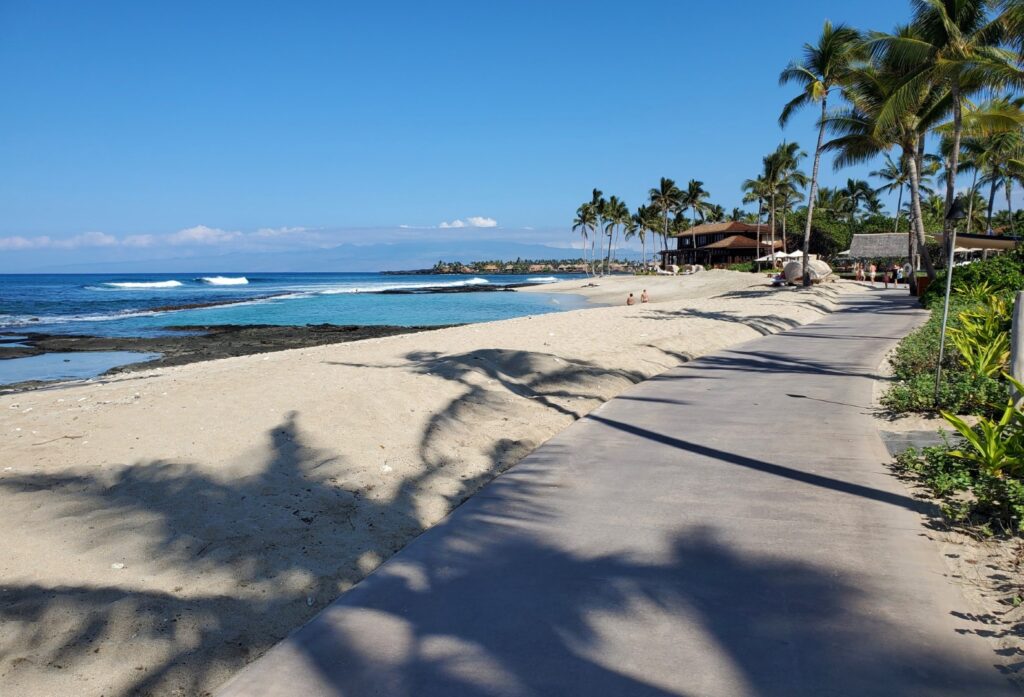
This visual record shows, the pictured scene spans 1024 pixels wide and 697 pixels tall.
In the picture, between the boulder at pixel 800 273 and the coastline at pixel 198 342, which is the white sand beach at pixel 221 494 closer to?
the coastline at pixel 198 342

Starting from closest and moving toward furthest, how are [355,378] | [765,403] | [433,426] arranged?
[433,426] → [765,403] → [355,378]

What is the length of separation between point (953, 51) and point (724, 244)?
53.5 meters

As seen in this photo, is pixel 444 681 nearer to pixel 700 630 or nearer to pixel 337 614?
pixel 337 614

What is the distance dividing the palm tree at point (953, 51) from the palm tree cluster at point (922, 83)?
3 centimetres

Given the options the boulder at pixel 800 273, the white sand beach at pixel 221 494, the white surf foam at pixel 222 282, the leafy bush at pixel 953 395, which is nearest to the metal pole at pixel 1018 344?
the leafy bush at pixel 953 395

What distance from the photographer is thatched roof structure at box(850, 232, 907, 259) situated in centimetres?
5579

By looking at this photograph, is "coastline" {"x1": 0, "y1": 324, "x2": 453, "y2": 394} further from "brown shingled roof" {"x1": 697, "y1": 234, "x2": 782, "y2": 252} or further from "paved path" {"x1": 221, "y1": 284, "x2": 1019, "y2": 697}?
"brown shingled roof" {"x1": 697, "y1": 234, "x2": 782, "y2": 252}

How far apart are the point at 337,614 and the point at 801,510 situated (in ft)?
11.2

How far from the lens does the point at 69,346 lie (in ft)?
83.5

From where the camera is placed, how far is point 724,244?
7594cm

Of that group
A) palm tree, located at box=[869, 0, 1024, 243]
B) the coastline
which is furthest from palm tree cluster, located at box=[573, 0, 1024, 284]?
the coastline

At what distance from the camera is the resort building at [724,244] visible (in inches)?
2982

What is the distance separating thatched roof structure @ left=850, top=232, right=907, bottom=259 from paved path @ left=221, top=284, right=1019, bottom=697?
2215 inches

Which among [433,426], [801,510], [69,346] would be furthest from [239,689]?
[69,346]
